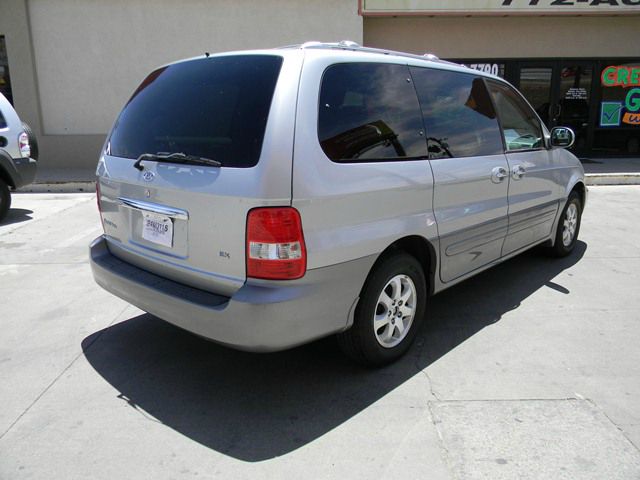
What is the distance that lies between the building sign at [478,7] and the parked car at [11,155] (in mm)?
7413

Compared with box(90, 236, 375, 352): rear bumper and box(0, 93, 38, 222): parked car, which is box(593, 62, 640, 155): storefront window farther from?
box(0, 93, 38, 222): parked car

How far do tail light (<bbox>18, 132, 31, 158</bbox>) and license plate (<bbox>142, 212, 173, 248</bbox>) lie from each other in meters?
5.80

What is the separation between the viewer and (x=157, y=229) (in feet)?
9.80

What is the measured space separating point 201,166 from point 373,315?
1314 mm

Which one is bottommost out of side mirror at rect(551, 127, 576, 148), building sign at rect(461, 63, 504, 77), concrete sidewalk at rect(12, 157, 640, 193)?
concrete sidewalk at rect(12, 157, 640, 193)

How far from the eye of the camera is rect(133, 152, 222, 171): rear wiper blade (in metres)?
2.68

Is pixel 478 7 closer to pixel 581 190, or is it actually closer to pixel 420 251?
pixel 581 190

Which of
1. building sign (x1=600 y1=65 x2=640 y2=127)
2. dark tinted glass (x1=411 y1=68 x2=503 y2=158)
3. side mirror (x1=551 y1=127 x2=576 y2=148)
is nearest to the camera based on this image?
dark tinted glass (x1=411 y1=68 x2=503 y2=158)

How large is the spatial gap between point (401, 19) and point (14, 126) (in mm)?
8802

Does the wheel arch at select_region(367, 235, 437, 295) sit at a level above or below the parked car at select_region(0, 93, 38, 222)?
below

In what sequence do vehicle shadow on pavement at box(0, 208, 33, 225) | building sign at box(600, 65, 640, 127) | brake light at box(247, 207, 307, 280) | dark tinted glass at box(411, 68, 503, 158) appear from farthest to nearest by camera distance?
building sign at box(600, 65, 640, 127) → vehicle shadow on pavement at box(0, 208, 33, 225) → dark tinted glass at box(411, 68, 503, 158) → brake light at box(247, 207, 307, 280)

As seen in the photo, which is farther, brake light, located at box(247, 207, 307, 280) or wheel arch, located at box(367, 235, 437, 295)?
wheel arch, located at box(367, 235, 437, 295)

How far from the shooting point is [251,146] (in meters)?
2.56

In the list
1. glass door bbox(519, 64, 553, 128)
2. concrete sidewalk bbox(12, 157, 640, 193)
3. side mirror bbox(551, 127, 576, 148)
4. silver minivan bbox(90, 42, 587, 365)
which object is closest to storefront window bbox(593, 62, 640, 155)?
concrete sidewalk bbox(12, 157, 640, 193)
